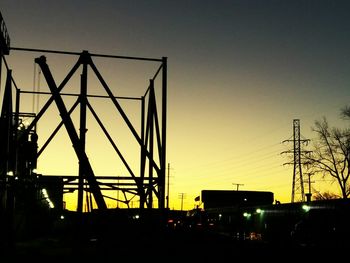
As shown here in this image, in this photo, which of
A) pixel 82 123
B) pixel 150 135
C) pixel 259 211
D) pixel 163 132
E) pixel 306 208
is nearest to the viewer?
pixel 82 123

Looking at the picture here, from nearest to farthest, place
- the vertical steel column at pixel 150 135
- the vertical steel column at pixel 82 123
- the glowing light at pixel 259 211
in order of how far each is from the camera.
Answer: the vertical steel column at pixel 82 123
the vertical steel column at pixel 150 135
the glowing light at pixel 259 211

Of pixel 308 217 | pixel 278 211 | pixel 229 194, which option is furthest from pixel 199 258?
pixel 229 194

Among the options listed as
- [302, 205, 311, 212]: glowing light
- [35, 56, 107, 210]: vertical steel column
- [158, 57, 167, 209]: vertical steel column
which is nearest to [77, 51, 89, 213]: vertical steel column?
[35, 56, 107, 210]: vertical steel column

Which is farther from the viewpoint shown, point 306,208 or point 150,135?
point 306,208

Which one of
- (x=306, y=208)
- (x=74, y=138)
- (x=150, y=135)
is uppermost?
(x=150, y=135)

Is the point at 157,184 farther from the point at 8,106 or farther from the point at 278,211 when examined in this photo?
the point at 278,211

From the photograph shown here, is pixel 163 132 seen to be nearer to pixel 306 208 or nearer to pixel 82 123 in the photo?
pixel 82 123

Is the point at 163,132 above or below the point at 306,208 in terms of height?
above

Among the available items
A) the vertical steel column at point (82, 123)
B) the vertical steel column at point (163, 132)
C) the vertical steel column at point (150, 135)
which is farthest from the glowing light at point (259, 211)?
the vertical steel column at point (82, 123)

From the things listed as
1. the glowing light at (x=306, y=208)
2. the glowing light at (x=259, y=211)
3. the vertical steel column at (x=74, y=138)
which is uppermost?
the vertical steel column at (x=74, y=138)

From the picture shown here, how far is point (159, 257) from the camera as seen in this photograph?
22266 millimetres

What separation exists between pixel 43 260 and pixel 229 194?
3840 inches

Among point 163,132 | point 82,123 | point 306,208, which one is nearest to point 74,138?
point 82,123

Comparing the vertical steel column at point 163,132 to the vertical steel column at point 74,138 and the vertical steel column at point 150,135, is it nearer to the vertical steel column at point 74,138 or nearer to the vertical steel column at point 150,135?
the vertical steel column at point 150,135
